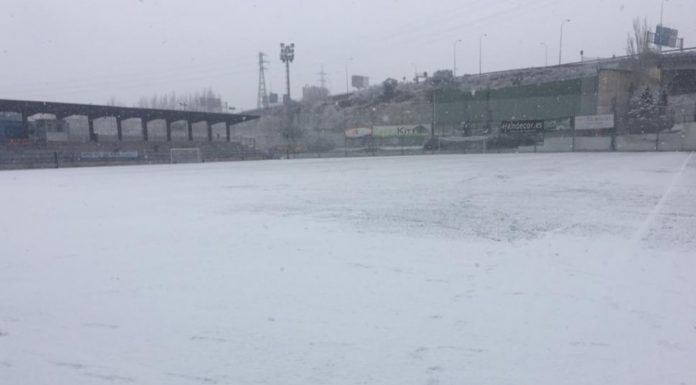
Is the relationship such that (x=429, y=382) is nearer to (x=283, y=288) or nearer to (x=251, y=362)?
(x=251, y=362)

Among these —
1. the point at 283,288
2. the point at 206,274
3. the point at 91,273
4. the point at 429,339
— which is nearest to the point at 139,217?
the point at 91,273

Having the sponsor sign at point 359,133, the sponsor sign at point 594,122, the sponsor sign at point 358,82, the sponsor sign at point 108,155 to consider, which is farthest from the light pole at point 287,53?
the sponsor sign at point 358,82

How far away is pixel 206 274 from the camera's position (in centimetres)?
588

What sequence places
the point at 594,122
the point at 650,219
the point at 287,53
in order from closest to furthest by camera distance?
1. the point at 650,219
2. the point at 594,122
3. the point at 287,53

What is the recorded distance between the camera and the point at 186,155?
5022 centimetres

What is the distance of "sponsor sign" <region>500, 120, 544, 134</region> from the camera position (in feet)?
171

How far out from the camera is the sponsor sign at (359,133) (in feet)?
210

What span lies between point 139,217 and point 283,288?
649 cm

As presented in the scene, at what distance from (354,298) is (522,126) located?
173ft

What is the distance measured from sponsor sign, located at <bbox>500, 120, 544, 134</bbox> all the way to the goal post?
111 feet

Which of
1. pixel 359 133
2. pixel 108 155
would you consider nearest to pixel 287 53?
pixel 359 133

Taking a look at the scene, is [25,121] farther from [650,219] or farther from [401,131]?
[650,219]

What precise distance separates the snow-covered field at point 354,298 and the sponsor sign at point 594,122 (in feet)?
143

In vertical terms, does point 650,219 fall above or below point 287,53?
below
